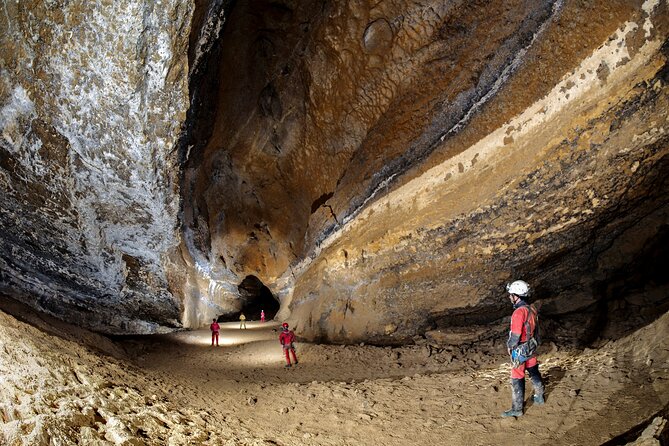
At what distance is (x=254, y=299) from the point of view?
1734cm

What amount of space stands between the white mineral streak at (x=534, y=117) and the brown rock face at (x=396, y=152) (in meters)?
0.02

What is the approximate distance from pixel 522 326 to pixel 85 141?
646 cm

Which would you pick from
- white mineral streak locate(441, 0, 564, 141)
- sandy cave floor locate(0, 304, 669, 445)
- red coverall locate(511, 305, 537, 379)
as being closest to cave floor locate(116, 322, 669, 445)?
sandy cave floor locate(0, 304, 669, 445)

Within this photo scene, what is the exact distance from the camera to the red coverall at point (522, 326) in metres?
3.64

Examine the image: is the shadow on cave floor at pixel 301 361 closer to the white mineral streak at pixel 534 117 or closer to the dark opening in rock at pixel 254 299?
the white mineral streak at pixel 534 117

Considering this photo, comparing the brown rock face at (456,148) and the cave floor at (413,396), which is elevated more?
the brown rock face at (456,148)

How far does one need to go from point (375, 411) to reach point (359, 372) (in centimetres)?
169

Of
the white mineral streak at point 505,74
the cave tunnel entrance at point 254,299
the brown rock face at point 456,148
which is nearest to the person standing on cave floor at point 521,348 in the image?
the brown rock face at point 456,148

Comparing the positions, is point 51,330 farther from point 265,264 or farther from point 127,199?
point 265,264

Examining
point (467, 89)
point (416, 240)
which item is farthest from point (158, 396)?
point (467, 89)

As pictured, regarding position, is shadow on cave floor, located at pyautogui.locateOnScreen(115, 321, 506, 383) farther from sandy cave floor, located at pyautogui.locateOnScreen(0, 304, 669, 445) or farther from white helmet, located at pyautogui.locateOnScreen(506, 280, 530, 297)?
white helmet, located at pyautogui.locateOnScreen(506, 280, 530, 297)

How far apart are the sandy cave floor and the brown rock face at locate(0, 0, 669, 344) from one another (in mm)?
1193

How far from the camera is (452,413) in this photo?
4.00 meters

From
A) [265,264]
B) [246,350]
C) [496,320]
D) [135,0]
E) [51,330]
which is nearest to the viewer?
[51,330]
